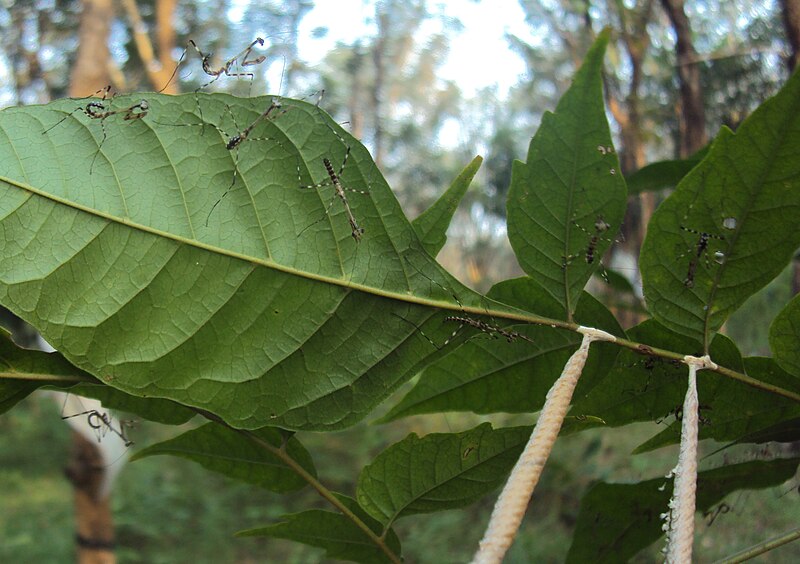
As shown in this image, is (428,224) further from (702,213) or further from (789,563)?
(789,563)

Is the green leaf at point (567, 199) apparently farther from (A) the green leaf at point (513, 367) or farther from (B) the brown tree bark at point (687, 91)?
(B) the brown tree bark at point (687, 91)

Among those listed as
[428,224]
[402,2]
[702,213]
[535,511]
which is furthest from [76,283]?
[402,2]

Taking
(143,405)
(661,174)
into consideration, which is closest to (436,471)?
(143,405)

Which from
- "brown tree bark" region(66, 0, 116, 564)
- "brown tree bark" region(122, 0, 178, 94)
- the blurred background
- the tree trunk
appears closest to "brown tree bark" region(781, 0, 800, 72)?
the blurred background

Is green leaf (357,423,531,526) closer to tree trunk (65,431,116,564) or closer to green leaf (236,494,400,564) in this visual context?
green leaf (236,494,400,564)

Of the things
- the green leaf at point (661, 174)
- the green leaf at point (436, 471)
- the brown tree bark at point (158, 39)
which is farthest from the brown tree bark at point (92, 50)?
the green leaf at point (436, 471)

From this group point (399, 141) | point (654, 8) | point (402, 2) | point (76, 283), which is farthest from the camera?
point (399, 141)
